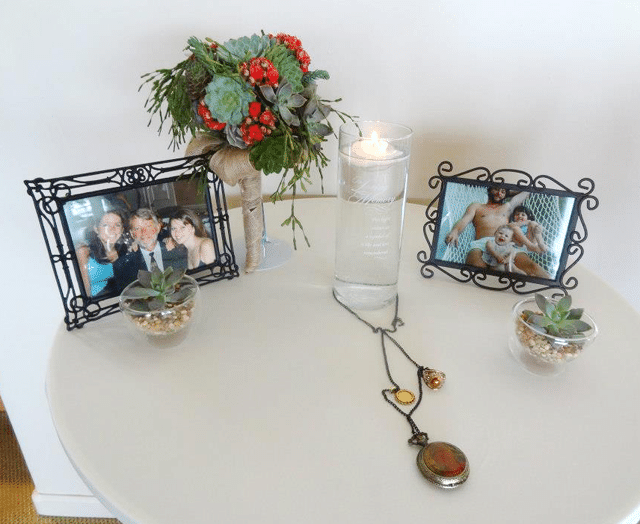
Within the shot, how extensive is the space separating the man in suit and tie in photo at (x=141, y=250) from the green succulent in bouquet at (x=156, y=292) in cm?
4

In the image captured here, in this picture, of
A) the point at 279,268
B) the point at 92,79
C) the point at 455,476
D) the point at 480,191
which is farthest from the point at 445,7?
the point at 455,476

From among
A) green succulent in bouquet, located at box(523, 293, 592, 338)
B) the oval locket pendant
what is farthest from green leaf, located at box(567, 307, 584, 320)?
the oval locket pendant

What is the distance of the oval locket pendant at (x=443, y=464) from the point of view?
0.48 meters

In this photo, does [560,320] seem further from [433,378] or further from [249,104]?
[249,104]

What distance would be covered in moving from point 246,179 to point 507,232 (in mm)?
394

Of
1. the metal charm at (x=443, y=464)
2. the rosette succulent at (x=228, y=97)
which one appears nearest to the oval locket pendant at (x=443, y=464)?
the metal charm at (x=443, y=464)

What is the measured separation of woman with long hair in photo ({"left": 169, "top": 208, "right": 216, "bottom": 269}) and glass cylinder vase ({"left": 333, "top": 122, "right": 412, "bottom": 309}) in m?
Result: 0.19

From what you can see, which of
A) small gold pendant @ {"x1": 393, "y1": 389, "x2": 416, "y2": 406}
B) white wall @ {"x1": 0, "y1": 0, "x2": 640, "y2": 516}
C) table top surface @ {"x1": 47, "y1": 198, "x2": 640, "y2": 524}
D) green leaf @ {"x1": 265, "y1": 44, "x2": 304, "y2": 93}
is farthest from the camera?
white wall @ {"x1": 0, "y1": 0, "x2": 640, "y2": 516}

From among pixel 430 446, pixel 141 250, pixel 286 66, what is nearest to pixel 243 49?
pixel 286 66

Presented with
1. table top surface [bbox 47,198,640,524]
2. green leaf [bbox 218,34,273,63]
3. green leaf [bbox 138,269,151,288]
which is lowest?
table top surface [bbox 47,198,640,524]

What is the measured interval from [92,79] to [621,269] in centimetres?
115

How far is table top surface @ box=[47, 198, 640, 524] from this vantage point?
47 centimetres

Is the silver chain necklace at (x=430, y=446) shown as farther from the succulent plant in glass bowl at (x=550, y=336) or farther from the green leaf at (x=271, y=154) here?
the green leaf at (x=271, y=154)

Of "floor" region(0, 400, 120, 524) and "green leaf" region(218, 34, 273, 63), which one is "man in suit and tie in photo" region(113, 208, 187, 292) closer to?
"green leaf" region(218, 34, 273, 63)
